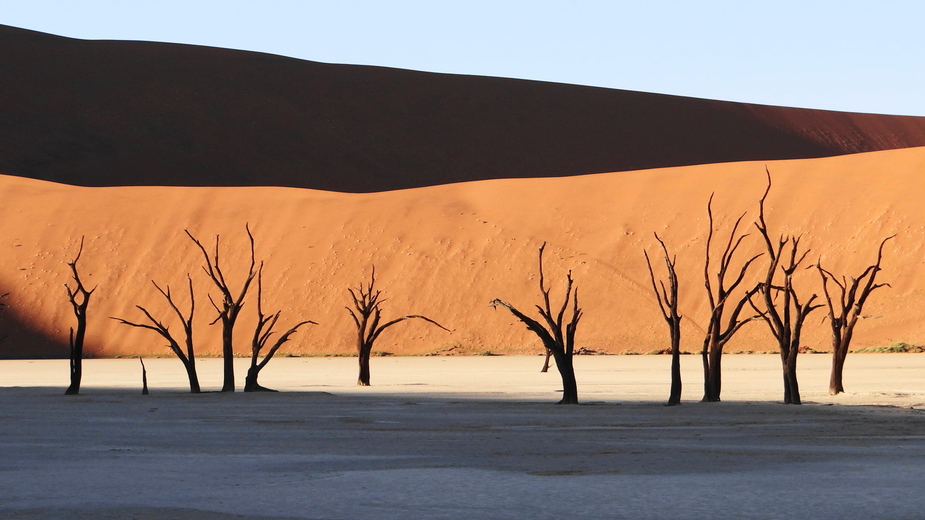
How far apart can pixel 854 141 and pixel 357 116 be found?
39950mm

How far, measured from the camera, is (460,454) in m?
11.1

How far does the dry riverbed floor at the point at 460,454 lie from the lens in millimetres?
7605

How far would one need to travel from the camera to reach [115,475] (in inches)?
368

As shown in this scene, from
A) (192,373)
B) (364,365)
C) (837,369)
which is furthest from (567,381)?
(192,373)

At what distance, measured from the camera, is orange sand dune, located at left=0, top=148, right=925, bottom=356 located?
4997cm

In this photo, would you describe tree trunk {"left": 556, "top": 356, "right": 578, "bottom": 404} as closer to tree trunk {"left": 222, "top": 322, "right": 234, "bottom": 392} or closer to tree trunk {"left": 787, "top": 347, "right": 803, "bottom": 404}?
tree trunk {"left": 787, "top": 347, "right": 803, "bottom": 404}

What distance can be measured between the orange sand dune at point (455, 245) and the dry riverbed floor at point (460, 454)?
26635mm

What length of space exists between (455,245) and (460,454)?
44.9 meters

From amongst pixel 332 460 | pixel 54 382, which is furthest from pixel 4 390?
pixel 332 460

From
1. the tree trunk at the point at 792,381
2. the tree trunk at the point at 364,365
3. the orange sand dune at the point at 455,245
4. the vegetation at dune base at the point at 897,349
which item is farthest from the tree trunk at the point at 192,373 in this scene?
the vegetation at dune base at the point at 897,349

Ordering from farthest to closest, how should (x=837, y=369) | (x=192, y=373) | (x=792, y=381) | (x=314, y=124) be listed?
(x=314, y=124)
(x=192, y=373)
(x=837, y=369)
(x=792, y=381)

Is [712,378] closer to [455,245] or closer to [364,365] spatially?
[364,365]

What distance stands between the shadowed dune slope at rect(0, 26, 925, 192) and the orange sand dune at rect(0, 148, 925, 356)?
897 centimetres

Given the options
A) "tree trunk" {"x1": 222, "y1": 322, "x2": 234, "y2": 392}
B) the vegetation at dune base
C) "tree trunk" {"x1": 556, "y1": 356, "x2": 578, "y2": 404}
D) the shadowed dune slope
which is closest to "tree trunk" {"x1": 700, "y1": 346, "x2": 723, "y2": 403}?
"tree trunk" {"x1": 556, "y1": 356, "x2": 578, "y2": 404}
